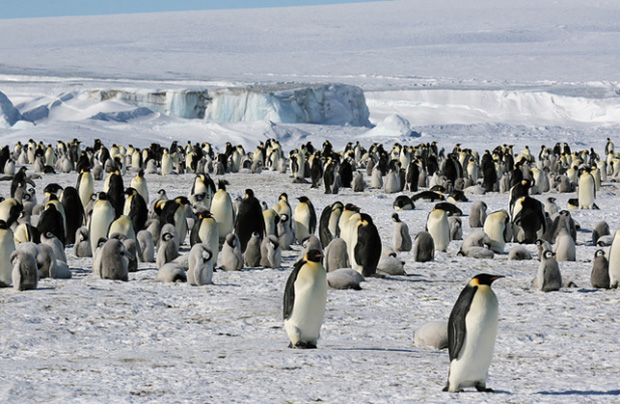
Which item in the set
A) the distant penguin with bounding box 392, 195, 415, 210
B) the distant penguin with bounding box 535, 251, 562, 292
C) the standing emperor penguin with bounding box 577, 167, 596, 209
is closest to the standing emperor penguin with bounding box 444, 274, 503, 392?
the distant penguin with bounding box 535, 251, 562, 292

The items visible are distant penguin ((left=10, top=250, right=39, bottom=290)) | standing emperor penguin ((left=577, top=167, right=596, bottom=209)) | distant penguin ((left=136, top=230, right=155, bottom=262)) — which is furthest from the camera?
standing emperor penguin ((left=577, top=167, right=596, bottom=209))

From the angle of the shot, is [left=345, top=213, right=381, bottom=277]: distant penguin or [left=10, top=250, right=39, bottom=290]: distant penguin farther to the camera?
[left=345, top=213, right=381, bottom=277]: distant penguin

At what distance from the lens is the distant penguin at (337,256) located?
28.7 feet

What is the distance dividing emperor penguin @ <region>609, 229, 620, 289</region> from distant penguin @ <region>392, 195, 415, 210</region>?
7.13 m

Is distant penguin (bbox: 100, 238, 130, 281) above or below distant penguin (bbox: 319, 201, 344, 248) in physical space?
below

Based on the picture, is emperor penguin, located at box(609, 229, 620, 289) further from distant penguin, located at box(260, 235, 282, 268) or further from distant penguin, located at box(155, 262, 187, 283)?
distant penguin, located at box(155, 262, 187, 283)

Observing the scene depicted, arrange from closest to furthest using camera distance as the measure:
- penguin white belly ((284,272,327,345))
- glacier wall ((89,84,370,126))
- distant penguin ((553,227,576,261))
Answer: penguin white belly ((284,272,327,345))
distant penguin ((553,227,576,261))
glacier wall ((89,84,370,126))

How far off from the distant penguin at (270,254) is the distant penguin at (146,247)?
117 centimetres

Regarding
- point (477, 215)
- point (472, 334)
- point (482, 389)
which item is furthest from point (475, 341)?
point (477, 215)

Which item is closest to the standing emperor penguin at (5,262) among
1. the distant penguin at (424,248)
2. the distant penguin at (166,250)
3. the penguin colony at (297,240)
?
the penguin colony at (297,240)

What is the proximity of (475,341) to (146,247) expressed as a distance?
5.61 metres

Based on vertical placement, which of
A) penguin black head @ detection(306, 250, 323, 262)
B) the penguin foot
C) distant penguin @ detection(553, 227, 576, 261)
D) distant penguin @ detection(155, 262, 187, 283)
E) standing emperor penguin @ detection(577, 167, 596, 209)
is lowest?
the penguin foot

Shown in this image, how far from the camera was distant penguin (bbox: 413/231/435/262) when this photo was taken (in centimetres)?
981

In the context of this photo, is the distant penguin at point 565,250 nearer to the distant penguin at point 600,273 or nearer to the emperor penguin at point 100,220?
the distant penguin at point 600,273
